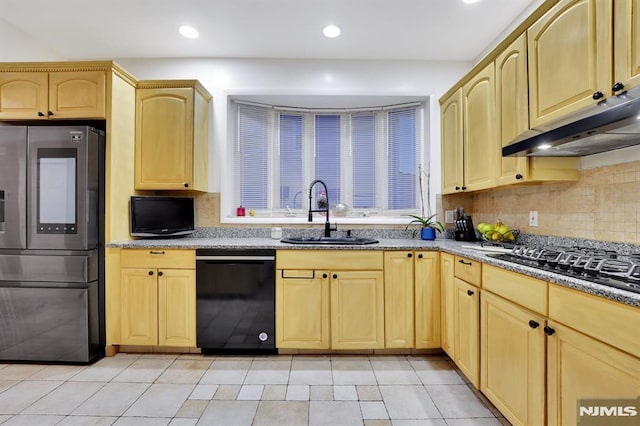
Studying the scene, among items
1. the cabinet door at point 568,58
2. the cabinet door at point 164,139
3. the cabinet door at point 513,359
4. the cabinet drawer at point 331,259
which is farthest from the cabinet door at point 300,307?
the cabinet door at point 568,58

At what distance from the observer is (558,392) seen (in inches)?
49.8

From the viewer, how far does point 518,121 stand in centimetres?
196

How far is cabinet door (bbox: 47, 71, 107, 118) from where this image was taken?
248 centimetres

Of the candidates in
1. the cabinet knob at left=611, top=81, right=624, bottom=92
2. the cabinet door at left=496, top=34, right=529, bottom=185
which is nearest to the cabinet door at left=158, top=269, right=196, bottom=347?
the cabinet door at left=496, top=34, right=529, bottom=185

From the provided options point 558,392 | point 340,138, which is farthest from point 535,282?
point 340,138

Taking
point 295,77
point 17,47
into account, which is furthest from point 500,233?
point 17,47

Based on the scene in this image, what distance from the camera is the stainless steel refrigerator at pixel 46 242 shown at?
235 centimetres

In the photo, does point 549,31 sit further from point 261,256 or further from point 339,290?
point 261,256

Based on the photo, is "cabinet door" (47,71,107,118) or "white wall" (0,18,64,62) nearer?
"cabinet door" (47,71,107,118)

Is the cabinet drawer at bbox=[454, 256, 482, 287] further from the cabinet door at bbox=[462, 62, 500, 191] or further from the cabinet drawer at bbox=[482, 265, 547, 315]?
the cabinet door at bbox=[462, 62, 500, 191]

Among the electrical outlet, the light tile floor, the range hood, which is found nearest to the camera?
the range hood

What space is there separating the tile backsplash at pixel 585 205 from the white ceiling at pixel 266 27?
1.38 m

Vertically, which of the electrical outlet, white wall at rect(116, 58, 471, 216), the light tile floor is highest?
white wall at rect(116, 58, 471, 216)

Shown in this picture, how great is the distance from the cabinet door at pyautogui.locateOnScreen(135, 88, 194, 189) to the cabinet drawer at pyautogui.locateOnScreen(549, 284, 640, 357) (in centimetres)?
269
